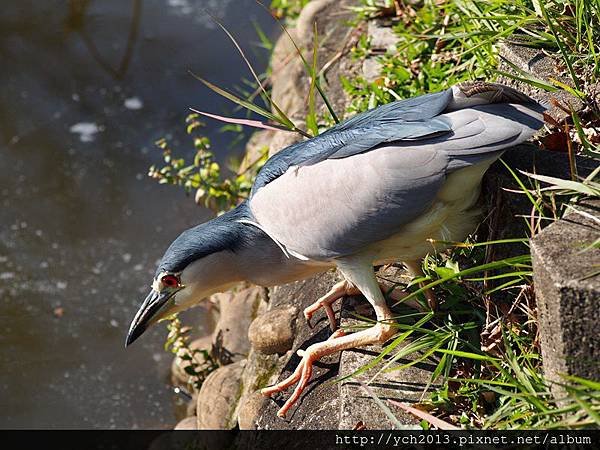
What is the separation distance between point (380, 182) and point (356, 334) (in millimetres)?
566

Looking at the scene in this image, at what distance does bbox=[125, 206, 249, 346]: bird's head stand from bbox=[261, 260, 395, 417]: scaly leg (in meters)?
0.41

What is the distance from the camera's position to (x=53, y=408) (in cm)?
454

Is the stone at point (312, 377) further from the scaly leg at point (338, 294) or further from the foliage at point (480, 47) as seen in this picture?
the foliage at point (480, 47)

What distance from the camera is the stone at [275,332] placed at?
11.4 ft

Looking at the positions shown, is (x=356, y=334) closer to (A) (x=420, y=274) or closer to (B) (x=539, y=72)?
(A) (x=420, y=274)

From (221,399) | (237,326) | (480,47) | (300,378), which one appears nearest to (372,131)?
(300,378)

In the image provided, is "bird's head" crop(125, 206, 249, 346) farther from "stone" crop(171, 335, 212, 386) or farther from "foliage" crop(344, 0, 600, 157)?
"stone" crop(171, 335, 212, 386)

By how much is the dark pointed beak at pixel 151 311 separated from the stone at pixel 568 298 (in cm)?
140

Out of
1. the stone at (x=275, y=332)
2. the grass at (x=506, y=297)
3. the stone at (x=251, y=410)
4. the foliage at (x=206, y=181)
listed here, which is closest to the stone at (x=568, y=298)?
the grass at (x=506, y=297)

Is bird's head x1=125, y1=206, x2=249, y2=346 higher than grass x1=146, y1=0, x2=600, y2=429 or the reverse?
the reverse

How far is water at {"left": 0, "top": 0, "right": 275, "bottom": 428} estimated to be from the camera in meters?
4.68

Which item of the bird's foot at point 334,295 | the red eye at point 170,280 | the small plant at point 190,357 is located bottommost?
the small plant at point 190,357

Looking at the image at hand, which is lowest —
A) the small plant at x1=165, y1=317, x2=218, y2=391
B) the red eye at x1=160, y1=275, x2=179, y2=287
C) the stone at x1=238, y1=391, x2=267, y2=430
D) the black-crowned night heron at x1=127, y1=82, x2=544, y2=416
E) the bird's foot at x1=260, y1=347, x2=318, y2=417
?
the small plant at x1=165, y1=317, x2=218, y2=391

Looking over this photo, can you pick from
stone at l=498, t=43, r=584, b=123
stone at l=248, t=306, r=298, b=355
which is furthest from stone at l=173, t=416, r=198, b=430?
stone at l=498, t=43, r=584, b=123
